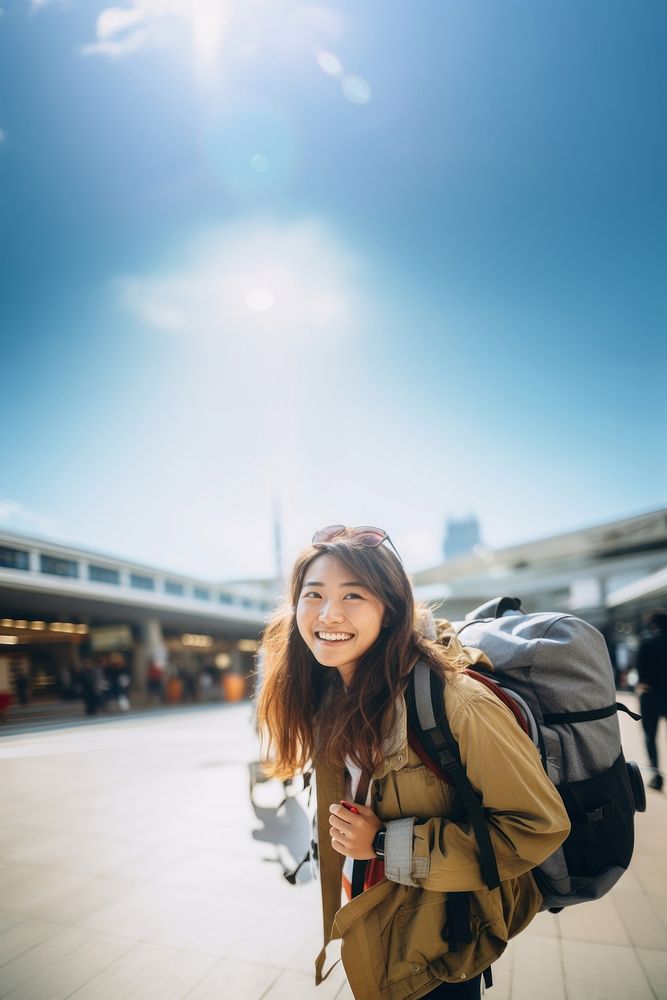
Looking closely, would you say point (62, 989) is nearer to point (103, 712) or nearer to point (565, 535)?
point (103, 712)

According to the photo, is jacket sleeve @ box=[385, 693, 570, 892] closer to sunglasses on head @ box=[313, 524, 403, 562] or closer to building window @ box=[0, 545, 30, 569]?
sunglasses on head @ box=[313, 524, 403, 562]

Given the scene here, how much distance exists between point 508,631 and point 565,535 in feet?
79.1

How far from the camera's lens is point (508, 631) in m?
1.76

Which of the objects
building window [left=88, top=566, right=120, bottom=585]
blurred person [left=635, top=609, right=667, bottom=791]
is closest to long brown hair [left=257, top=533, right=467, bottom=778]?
blurred person [left=635, top=609, right=667, bottom=791]

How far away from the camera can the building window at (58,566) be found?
1883 centimetres

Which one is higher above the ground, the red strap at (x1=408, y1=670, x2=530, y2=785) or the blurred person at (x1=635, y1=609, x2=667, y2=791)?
the red strap at (x1=408, y1=670, x2=530, y2=785)

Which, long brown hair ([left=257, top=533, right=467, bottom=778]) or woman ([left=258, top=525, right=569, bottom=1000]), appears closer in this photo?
woman ([left=258, top=525, right=569, bottom=1000])

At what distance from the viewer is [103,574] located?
71.1 ft

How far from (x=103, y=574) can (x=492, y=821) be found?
74.2 feet

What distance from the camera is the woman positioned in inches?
52.2

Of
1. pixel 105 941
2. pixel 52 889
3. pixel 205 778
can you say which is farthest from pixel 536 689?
pixel 205 778

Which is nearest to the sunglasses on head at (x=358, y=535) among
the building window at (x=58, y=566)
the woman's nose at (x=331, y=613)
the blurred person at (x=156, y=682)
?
the woman's nose at (x=331, y=613)

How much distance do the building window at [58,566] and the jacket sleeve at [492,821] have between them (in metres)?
20.2

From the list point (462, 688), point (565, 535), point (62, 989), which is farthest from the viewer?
point (565, 535)
